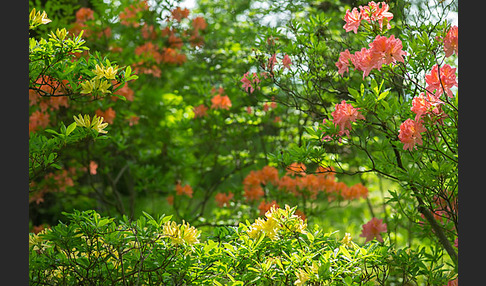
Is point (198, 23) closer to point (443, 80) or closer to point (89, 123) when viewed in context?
point (89, 123)

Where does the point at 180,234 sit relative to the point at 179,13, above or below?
below

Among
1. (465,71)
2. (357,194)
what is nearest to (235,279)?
(465,71)

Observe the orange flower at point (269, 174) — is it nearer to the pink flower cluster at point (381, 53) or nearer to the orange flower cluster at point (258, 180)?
the orange flower cluster at point (258, 180)

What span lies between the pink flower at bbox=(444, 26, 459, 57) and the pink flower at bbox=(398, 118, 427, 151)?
266mm

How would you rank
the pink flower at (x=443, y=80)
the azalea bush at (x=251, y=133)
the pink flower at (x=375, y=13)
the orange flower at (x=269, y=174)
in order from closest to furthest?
the pink flower at (x=443, y=80)
the azalea bush at (x=251, y=133)
the pink flower at (x=375, y=13)
the orange flower at (x=269, y=174)

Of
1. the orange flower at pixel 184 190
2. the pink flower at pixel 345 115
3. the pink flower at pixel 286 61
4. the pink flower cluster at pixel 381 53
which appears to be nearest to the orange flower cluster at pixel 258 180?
the orange flower at pixel 184 190

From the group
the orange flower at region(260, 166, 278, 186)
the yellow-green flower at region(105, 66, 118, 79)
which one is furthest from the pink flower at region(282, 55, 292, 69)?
the orange flower at region(260, 166, 278, 186)

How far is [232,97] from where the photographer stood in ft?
12.6

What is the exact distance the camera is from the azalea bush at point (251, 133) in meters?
1.75

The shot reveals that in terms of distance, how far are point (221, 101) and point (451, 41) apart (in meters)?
2.05

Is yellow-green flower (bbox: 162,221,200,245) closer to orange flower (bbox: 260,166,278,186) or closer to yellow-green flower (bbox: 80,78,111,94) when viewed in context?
yellow-green flower (bbox: 80,78,111,94)

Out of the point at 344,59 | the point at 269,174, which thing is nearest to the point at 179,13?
the point at 269,174

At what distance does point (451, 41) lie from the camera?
171cm

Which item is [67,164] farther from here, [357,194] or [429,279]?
[429,279]
